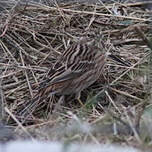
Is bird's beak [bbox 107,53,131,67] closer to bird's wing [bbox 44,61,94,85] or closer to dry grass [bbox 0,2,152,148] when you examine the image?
dry grass [bbox 0,2,152,148]

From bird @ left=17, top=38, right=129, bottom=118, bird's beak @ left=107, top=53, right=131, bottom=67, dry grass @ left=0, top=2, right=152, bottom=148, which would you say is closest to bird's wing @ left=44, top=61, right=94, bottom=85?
bird @ left=17, top=38, right=129, bottom=118

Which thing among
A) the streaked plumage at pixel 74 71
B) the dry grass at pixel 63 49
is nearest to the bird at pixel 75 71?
the streaked plumage at pixel 74 71

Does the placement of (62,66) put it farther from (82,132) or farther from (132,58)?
(82,132)

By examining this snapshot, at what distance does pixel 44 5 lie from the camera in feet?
19.9

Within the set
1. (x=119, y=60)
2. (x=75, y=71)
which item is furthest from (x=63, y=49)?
(x=75, y=71)

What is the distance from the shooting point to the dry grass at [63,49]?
4.02 m

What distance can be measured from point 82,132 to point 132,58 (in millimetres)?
2126

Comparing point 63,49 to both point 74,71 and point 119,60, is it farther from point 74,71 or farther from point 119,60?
point 74,71

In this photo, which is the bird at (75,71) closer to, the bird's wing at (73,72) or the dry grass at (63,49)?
the bird's wing at (73,72)

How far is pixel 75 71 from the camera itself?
4.77 m

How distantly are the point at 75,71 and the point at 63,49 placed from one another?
70cm

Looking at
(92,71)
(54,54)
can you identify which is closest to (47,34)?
(54,54)

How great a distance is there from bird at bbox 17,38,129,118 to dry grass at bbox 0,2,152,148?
0.11 metres

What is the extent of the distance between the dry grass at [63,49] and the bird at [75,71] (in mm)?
113
